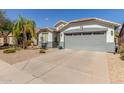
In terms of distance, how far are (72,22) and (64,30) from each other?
167cm

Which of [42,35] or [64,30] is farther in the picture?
[42,35]

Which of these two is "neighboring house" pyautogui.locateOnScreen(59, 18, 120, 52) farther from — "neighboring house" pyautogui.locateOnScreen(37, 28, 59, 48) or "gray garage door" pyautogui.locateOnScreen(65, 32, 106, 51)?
"neighboring house" pyautogui.locateOnScreen(37, 28, 59, 48)

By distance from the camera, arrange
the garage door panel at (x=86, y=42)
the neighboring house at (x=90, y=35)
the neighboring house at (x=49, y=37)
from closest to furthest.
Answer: the neighboring house at (x=90, y=35), the garage door panel at (x=86, y=42), the neighboring house at (x=49, y=37)

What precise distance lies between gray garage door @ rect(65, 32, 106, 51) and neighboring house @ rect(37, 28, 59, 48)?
312 centimetres

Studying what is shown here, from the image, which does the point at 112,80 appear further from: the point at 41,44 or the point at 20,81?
the point at 41,44

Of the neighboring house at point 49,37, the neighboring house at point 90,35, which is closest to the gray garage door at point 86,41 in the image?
the neighboring house at point 90,35

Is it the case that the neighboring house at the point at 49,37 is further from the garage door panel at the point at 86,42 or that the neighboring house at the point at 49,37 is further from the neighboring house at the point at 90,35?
the garage door panel at the point at 86,42

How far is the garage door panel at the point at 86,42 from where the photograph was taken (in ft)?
41.7

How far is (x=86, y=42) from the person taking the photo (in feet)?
45.0

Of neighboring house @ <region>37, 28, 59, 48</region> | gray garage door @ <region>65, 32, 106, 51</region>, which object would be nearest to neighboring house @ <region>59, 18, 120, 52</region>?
gray garage door @ <region>65, 32, 106, 51</region>
